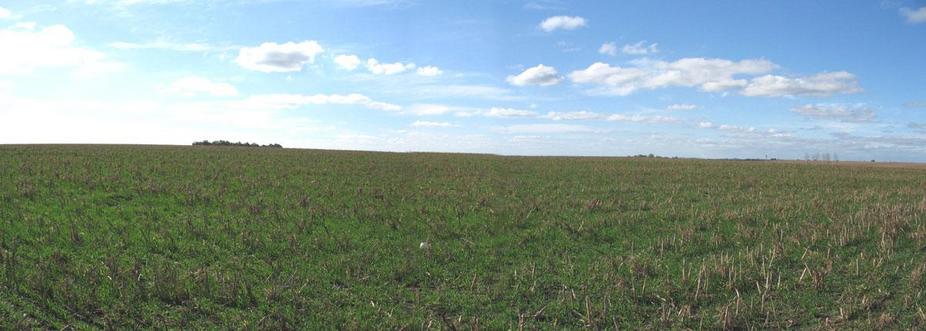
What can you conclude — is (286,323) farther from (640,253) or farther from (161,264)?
(640,253)

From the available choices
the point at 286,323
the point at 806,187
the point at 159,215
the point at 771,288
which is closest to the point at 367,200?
the point at 159,215

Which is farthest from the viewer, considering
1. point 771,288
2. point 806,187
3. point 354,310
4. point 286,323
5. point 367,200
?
point 806,187

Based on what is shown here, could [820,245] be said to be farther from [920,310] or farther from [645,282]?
[645,282]

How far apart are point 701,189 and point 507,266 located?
18.2 metres

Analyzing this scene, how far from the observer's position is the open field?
8453 mm

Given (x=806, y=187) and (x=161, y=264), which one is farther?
(x=806, y=187)

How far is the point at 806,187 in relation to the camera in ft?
94.4

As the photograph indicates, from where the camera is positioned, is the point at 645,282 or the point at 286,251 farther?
the point at 286,251

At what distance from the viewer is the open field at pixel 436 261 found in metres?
8.45

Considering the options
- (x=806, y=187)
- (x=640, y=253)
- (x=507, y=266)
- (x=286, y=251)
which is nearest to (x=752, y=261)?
(x=640, y=253)

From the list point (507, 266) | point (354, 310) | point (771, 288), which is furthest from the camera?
point (507, 266)

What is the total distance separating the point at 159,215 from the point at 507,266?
32.4 ft

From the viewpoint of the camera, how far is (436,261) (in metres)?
11.7

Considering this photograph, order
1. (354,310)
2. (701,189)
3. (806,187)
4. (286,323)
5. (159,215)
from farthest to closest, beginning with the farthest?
(806,187) → (701,189) → (159,215) → (354,310) → (286,323)
